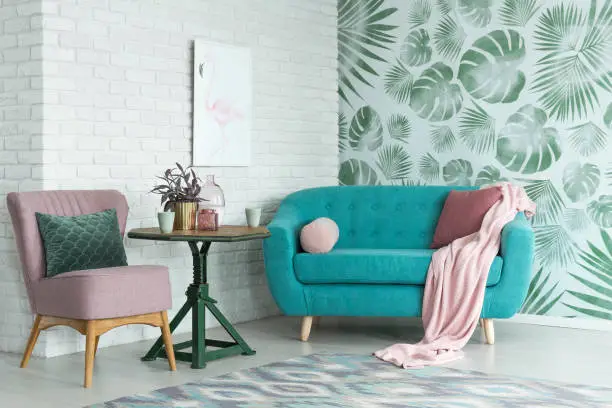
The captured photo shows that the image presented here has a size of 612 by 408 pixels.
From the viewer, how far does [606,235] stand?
5352 mm

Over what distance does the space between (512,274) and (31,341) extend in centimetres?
244

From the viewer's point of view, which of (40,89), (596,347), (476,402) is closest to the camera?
(476,402)

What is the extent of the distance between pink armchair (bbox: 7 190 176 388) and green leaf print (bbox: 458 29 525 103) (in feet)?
8.43

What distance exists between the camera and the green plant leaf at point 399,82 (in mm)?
6098

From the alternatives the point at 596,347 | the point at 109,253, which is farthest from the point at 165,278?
the point at 596,347

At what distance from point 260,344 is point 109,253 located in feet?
3.45

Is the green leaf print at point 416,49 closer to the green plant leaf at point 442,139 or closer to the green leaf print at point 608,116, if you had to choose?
the green plant leaf at point 442,139

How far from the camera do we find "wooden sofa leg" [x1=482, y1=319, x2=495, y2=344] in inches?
192

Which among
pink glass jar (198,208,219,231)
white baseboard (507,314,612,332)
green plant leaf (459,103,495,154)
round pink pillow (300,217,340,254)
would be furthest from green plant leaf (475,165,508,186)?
pink glass jar (198,208,219,231)

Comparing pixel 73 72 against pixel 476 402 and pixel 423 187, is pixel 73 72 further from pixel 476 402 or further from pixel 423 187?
pixel 476 402

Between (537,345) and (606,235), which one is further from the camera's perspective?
(606,235)

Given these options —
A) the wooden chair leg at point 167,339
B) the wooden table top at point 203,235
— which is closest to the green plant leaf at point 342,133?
the wooden table top at point 203,235

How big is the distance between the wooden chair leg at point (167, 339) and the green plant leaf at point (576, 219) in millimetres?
2576

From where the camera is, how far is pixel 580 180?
5.42 meters
